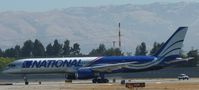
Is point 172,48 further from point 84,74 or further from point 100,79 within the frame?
point 84,74

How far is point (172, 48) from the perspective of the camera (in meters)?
112

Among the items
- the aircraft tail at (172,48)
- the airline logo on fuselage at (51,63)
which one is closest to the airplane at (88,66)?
the airline logo on fuselage at (51,63)

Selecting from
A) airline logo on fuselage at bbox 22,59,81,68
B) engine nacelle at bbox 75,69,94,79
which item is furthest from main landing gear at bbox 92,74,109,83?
airline logo on fuselage at bbox 22,59,81,68

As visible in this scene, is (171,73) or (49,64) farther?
(171,73)

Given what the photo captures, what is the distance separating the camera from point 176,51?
111625 mm

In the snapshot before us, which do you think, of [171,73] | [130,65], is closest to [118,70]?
[130,65]

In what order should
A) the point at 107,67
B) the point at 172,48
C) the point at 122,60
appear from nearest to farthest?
the point at 107,67 → the point at 122,60 → the point at 172,48

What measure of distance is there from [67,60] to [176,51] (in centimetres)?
1764

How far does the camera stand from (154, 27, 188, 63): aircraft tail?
110m

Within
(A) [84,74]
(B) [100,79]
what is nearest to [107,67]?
(B) [100,79]

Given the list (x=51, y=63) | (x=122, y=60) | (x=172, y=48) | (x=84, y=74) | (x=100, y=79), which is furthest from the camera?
(x=172, y=48)

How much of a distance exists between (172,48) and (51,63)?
64.3 ft

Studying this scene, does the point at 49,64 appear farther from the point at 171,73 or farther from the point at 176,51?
the point at 171,73

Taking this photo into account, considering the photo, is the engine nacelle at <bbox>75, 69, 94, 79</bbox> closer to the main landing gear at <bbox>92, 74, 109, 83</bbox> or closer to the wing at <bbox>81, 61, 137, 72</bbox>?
the main landing gear at <bbox>92, 74, 109, 83</bbox>
